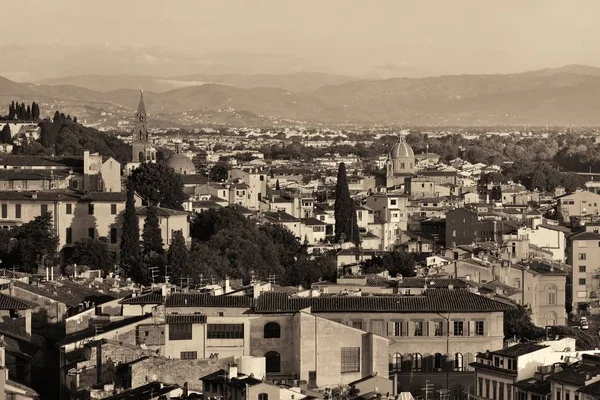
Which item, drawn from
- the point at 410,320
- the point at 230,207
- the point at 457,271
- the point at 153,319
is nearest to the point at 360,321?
the point at 410,320

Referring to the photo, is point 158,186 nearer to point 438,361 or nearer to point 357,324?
point 357,324

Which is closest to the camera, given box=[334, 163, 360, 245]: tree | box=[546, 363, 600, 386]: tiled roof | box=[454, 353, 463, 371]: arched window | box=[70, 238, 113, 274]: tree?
box=[546, 363, 600, 386]: tiled roof

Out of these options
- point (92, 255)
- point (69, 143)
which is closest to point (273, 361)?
point (92, 255)

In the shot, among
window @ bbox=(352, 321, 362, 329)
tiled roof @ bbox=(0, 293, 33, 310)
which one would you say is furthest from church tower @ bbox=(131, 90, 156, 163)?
window @ bbox=(352, 321, 362, 329)

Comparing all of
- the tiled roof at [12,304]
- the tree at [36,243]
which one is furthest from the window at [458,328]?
the tree at [36,243]

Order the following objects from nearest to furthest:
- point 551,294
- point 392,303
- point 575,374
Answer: point 575,374 < point 392,303 < point 551,294

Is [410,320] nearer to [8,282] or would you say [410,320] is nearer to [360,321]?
[360,321]

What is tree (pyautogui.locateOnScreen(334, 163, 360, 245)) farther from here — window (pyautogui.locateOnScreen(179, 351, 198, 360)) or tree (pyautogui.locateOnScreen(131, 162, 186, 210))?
window (pyautogui.locateOnScreen(179, 351, 198, 360))
